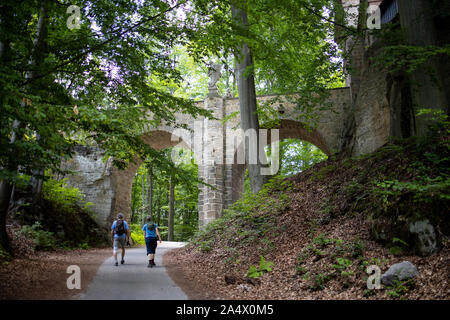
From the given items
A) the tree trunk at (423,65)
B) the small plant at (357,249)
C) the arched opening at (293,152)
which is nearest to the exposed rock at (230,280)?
the small plant at (357,249)

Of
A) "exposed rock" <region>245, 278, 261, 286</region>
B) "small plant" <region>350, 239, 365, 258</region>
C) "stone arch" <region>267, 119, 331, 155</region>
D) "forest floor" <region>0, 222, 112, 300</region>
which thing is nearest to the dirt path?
"forest floor" <region>0, 222, 112, 300</region>

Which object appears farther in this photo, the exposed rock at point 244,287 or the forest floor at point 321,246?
the exposed rock at point 244,287

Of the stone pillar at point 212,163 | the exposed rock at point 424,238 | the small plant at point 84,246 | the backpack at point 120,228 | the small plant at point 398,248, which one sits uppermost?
the stone pillar at point 212,163

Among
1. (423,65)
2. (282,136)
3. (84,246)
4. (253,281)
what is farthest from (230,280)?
(282,136)

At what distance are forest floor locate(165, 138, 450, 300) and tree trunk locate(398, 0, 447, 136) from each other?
2.66 feet

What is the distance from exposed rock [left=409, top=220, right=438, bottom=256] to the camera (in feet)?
14.9

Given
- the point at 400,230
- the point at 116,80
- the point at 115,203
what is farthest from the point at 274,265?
the point at 115,203

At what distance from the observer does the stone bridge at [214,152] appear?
14.7m

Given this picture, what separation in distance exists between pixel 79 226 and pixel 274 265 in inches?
408

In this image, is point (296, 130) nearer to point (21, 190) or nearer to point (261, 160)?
point (261, 160)

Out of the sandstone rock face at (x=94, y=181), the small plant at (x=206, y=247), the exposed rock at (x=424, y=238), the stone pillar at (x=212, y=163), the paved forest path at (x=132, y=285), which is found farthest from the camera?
the sandstone rock face at (x=94, y=181)

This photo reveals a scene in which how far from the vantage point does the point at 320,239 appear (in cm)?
616

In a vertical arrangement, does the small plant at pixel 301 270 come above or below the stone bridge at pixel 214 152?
below

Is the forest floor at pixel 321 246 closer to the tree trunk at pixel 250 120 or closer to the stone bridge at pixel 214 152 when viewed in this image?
the tree trunk at pixel 250 120
